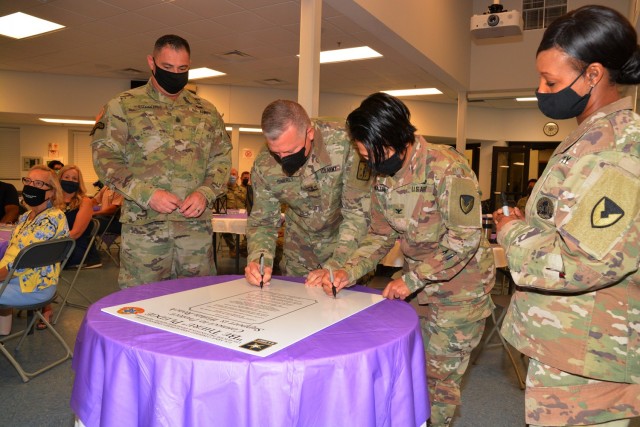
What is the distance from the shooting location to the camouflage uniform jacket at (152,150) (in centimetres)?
229

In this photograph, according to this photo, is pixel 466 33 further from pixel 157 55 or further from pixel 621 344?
pixel 621 344

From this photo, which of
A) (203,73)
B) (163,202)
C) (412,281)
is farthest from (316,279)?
(203,73)

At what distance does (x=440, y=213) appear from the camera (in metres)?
1.83

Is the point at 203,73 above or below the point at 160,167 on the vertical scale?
above

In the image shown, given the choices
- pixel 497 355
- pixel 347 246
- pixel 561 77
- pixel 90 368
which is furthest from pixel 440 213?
pixel 497 355

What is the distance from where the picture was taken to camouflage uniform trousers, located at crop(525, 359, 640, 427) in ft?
3.99

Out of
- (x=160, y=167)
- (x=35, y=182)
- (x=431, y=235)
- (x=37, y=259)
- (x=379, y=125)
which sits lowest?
(x=37, y=259)

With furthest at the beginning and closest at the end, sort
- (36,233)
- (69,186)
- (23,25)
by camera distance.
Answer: (23,25)
(69,186)
(36,233)

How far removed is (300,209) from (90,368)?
1250 millimetres

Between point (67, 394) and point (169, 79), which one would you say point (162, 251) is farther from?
point (67, 394)

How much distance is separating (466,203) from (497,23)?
5.95 metres

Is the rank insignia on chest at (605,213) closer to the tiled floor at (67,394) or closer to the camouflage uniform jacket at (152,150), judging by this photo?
the camouflage uniform jacket at (152,150)

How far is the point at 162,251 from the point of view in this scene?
235cm

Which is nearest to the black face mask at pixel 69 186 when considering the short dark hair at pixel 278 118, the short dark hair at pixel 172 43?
the short dark hair at pixel 172 43
